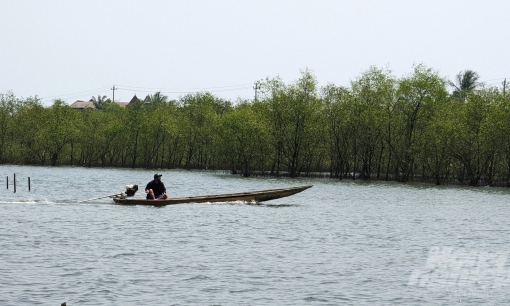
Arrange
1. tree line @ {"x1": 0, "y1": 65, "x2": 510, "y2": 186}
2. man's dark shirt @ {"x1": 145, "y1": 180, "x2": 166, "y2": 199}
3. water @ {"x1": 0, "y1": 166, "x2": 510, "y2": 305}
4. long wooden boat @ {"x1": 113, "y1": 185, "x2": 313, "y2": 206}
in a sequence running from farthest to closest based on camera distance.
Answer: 1. tree line @ {"x1": 0, "y1": 65, "x2": 510, "y2": 186}
2. man's dark shirt @ {"x1": 145, "y1": 180, "x2": 166, "y2": 199}
3. long wooden boat @ {"x1": 113, "y1": 185, "x2": 313, "y2": 206}
4. water @ {"x1": 0, "y1": 166, "x2": 510, "y2": 305}

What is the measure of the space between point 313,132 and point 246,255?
73.1 meters

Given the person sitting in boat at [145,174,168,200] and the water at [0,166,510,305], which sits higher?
the person sitting in boat at [145,174,168,200]

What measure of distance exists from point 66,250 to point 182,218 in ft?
43.1

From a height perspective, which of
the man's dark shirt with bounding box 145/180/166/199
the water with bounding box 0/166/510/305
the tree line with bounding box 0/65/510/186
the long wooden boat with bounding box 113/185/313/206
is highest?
the tree line with bounding box 0/65/510/186

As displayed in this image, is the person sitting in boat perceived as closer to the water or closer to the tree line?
the water

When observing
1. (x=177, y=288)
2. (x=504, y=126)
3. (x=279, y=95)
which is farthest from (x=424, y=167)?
(x=177, y=288)

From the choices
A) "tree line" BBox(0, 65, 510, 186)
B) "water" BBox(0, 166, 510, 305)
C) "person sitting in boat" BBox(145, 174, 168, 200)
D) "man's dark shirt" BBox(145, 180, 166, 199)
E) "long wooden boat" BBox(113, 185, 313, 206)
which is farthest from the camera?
"tree line" BBox(0, 65, 510, 186)

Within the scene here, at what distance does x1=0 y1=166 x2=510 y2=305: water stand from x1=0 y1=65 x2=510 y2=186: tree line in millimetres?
40137

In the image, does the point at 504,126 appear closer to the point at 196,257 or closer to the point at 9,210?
the point at 9,210

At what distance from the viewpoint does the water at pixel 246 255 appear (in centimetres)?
1914

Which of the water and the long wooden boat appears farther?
the long wooden boat

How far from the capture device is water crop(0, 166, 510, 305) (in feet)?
62.8

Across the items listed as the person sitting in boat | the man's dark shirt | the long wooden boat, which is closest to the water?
the long wooden boat

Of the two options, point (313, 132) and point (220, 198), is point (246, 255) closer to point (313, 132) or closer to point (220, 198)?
point (220, 198)
